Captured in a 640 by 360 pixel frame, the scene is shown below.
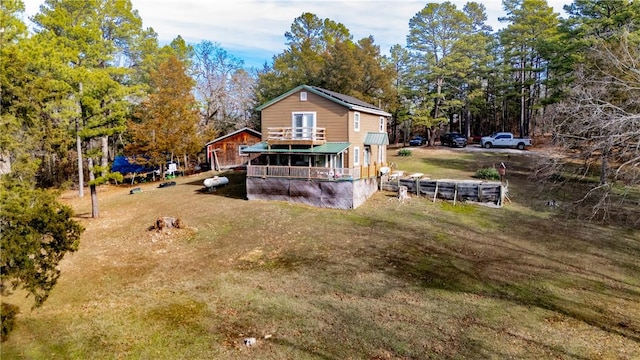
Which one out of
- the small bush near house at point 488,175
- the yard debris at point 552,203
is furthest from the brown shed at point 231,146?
the yard debris at point 552,203

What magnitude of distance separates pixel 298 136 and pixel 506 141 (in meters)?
28.1

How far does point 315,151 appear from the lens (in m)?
23.9

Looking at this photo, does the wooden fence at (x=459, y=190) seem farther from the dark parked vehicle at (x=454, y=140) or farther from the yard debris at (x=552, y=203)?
the dark parked vehicle at (x=454, y=140)

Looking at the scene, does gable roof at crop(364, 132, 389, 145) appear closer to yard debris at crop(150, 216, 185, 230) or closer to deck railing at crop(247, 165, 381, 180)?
deck railing at crop(247, 165, 381, 180)

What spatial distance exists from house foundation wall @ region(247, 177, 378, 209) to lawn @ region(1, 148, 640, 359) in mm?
1159

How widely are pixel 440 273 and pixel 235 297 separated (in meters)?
7.73

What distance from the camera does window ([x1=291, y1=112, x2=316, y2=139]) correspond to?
2514 centimetres

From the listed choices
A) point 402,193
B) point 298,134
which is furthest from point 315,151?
point 402,193

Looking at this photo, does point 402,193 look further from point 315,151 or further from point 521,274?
point 521,274

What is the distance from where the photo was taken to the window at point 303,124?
2514cm

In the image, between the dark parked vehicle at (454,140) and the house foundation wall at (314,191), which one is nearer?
the house foundation wall at (314,191)

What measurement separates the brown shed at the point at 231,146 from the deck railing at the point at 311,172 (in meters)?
13.6

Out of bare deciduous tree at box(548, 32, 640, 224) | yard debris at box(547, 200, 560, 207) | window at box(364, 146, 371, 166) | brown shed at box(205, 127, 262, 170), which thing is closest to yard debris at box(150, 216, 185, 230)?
window at box(364, 146, 371, 166)

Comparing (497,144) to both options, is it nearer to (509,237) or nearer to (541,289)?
(509,237)
